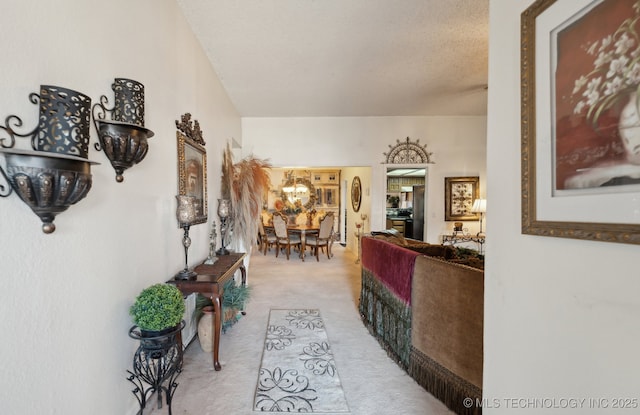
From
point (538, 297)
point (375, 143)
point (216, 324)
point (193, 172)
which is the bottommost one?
point (216, 324)

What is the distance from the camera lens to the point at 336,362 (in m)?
2.28

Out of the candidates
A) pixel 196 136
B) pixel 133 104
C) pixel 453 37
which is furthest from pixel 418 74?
pixel 133 104

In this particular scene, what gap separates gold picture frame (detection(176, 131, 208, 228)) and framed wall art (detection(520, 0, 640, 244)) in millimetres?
2342

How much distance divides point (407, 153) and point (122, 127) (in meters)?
4.89

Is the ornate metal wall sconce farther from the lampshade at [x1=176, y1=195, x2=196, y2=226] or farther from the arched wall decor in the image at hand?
the arched wall decor

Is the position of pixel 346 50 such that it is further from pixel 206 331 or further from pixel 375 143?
pixel 206 331

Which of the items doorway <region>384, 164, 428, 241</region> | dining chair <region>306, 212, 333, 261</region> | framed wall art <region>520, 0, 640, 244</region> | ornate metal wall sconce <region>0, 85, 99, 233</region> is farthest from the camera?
doorway <region>384, 164, 428, 241</region>

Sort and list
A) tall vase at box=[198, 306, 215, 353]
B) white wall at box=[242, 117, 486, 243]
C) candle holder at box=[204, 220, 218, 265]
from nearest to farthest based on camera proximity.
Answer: tall vase at box=[198, 306, 215, 353], candle holder at box=[204, 220, 218, 265], white wall at box=[242, 117, 486, 243]

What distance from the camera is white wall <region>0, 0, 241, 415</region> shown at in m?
0.94

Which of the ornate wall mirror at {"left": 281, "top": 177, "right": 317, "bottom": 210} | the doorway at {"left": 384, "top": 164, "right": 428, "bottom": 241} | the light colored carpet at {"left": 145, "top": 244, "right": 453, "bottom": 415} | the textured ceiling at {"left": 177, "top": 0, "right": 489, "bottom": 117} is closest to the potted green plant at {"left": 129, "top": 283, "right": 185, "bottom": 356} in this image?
the light colored carpet at {"left": 145, "top": 244, "right": 453, "bottom": 415}

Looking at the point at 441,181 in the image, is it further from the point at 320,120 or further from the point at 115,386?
the point at 115,386

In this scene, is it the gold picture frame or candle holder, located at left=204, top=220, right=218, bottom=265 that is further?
candle holder, located at left=204, top=220, right=218, bottom=265

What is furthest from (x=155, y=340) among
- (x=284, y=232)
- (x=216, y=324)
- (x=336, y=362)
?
(x=284, y=232)

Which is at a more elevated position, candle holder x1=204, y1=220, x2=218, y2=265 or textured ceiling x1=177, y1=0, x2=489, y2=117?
textured ceiling x1=177, y1=0, x2=489, y2=117
